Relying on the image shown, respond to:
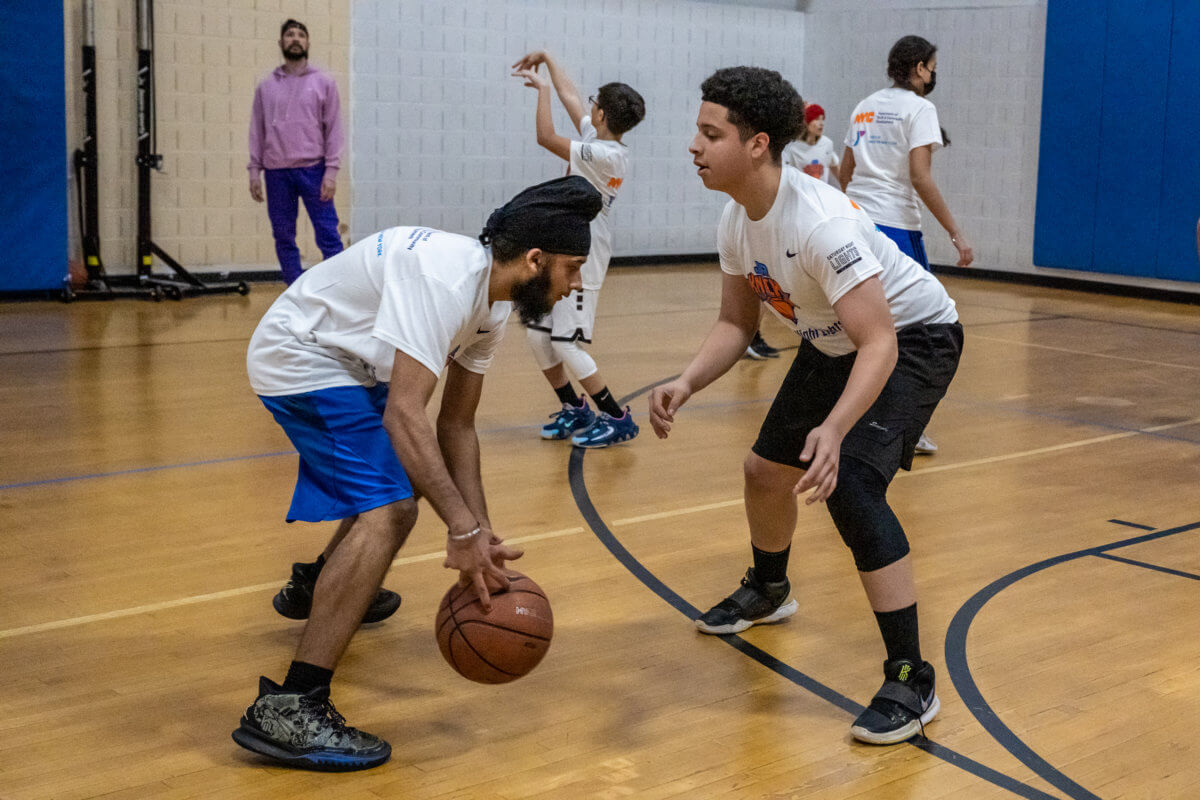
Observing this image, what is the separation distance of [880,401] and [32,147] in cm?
855

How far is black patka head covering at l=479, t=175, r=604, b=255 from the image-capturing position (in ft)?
9.41

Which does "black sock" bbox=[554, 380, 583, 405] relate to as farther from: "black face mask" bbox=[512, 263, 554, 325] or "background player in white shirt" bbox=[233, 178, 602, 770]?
"black face mask" bbox=[512, 263, 554, 325]

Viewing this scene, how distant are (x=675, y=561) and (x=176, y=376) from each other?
155 inches

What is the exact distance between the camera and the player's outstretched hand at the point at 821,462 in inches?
111

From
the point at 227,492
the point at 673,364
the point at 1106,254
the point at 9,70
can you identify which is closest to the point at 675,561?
the point at 227,492

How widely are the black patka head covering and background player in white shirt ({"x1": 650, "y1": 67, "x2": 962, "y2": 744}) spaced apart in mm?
400

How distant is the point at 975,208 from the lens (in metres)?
14.0

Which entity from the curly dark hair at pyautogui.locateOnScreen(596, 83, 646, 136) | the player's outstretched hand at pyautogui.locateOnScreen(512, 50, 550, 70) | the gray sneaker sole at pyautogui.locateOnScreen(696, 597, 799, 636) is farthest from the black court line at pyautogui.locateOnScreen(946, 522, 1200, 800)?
the player's outstretched hand at pyautogui.locateOnScreen(512, 50, 550, 70)

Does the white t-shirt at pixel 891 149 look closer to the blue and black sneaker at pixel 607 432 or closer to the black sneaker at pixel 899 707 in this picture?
the blue and black sneaker at pixel 607 432

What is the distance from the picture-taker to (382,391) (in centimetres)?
323

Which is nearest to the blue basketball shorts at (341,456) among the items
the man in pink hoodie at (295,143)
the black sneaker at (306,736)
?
the black sneaker at (306,736)

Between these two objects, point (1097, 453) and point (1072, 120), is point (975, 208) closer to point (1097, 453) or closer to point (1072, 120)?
point (1072, 120)

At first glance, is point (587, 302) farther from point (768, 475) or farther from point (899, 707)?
point (899, 707)

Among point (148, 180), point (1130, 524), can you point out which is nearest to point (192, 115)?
point (148, 180)
